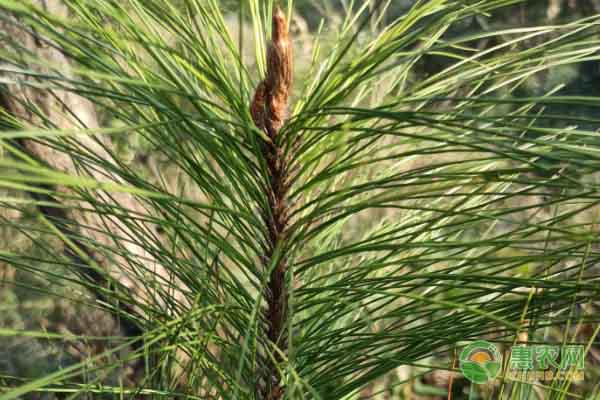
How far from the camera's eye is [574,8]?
152cm

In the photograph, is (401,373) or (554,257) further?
(401,373)

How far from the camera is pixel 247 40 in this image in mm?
1648

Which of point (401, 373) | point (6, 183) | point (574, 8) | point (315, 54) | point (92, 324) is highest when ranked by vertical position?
point (574, 8)

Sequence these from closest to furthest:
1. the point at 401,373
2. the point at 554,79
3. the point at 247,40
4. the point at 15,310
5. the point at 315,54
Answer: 1. the point at 315,54
2. the point at 401,373
3. the point at 15,310
4. the point at 554,79
5. the point at 247,40

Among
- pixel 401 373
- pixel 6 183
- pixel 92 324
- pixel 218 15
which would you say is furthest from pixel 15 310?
pixel 6 183

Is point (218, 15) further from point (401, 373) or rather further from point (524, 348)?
point (401, 373)

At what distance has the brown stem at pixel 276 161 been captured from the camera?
A: 415 mm

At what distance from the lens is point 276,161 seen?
0.45m

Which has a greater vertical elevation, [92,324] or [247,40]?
[247,40]

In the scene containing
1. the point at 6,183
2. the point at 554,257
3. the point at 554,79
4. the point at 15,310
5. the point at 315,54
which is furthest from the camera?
the point at 554,79

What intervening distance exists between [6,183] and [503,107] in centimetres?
137

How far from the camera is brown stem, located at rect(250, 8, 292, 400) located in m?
0.41

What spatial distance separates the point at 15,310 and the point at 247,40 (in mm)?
883

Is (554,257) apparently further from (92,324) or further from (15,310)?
(15,310)
